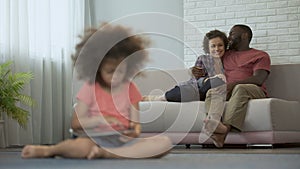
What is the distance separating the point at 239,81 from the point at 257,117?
353 millimetres

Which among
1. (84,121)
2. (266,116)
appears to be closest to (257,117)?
(266,116)

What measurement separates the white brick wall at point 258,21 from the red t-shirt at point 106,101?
311 cm

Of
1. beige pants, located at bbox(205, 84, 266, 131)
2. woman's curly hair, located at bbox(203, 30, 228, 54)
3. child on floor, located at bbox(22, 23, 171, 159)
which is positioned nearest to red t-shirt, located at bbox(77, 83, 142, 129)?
child on floor, located at bbox(22, 23, 171, 159)

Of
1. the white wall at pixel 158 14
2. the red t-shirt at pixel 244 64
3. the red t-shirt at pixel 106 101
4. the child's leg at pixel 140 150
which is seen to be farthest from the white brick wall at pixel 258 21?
the red t-shirt at pixel 106 101

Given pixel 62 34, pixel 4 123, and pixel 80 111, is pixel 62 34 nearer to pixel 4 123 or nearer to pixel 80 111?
pixel 4 123

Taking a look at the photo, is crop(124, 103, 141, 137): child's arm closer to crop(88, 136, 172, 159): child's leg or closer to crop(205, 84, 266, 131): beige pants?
crop(88, 136, 172, 159): child's leg

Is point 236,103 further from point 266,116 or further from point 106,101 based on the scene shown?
point 106,101

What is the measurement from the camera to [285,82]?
3900 millimetres

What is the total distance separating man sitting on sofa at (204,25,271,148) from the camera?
3.37 meters

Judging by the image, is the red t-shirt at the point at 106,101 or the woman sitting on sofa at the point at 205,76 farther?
the woman sitting on sofa at the point at 205,76

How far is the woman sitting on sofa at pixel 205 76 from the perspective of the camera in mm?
3734

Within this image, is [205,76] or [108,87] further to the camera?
[205,76]

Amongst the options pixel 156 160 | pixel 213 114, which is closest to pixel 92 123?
pixel 156 160

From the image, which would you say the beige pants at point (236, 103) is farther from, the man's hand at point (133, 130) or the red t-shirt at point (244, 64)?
the man's hand at point (133, 130)
